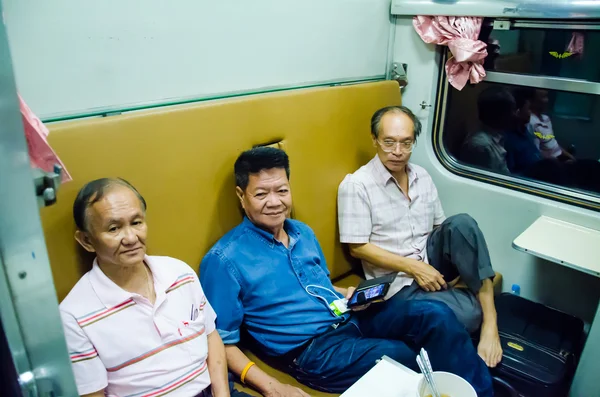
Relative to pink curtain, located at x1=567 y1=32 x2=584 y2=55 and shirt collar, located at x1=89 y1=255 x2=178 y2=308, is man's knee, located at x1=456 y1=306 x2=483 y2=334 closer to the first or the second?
pink curtain, located at x1=567 y1=32 x2=584 y2=55

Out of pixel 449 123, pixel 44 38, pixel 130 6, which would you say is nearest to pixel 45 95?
pixel 44 38

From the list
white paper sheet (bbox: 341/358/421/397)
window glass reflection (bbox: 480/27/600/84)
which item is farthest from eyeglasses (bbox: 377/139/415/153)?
white paper sheet (bbox: 341/358/421/397)

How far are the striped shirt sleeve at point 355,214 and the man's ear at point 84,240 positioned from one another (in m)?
1.24

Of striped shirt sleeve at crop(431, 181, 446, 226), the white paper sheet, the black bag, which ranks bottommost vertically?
the black bag

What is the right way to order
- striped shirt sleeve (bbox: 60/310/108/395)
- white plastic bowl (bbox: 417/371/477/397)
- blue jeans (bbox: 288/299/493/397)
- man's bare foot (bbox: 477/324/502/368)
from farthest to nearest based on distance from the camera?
1. man's bare foot (bbox: 477/324/502/368)
2. blue jeans (bbox: 288/299/493/397)
3. white plastic bowl (bbox: 417/371/477/397)
4. striped shirt sleeve (bbox: 60/310/108/395)

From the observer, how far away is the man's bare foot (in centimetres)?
211

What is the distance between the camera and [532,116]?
8.45 ft

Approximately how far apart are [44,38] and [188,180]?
0.65m

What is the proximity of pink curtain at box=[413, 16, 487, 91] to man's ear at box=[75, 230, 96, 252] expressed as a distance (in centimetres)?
203

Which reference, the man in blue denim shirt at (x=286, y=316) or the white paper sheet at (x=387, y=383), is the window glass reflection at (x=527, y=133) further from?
the white paper sheet at (x=387, y=383)

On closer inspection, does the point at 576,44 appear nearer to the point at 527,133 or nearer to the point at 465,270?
the point at 527,133

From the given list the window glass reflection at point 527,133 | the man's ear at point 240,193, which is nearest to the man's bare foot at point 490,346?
the window glass reflection at point 527,133

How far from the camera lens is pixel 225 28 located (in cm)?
197

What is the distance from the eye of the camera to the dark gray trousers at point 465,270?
2229 mm
